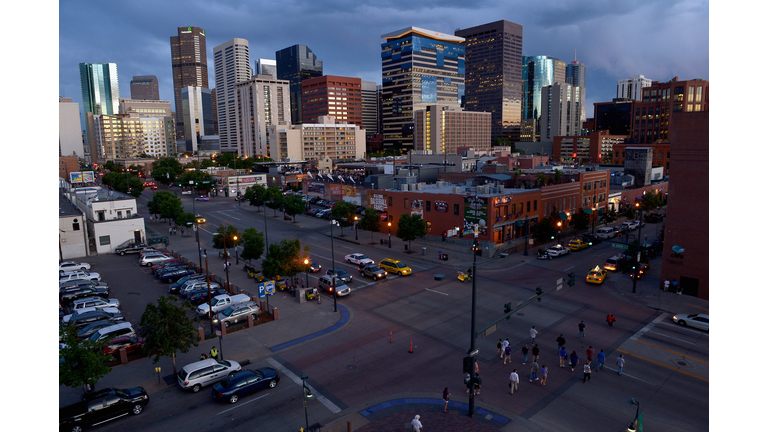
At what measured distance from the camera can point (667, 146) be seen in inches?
4392

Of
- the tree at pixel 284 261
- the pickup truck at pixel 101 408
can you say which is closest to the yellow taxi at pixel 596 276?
the tree at pixel 284 261

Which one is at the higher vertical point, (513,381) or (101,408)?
(101,408)

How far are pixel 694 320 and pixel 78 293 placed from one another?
159 ft

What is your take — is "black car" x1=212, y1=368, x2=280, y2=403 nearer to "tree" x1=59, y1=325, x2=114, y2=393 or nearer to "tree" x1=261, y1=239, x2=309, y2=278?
"tree" x1=59, y1=325, x2=114, y2=393

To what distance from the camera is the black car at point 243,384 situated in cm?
2047

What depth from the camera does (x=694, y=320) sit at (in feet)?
94.7

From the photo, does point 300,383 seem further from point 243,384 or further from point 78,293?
point 78,293

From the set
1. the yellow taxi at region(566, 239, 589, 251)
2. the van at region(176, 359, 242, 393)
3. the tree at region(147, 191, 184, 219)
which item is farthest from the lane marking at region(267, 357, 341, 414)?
the tree at region(147, 191, 184, 219)

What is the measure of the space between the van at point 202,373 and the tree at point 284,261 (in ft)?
44.5

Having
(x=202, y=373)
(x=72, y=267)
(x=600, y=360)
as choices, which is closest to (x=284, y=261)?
(x=202, y=373)

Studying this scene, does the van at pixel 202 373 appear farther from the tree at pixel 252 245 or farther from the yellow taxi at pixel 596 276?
the yellow taxi at pixel 596 276

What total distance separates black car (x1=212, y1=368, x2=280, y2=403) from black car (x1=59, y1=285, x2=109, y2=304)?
73.7 ft

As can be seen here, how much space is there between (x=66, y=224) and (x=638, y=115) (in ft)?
545

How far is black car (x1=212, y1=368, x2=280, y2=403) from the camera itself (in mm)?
20469
